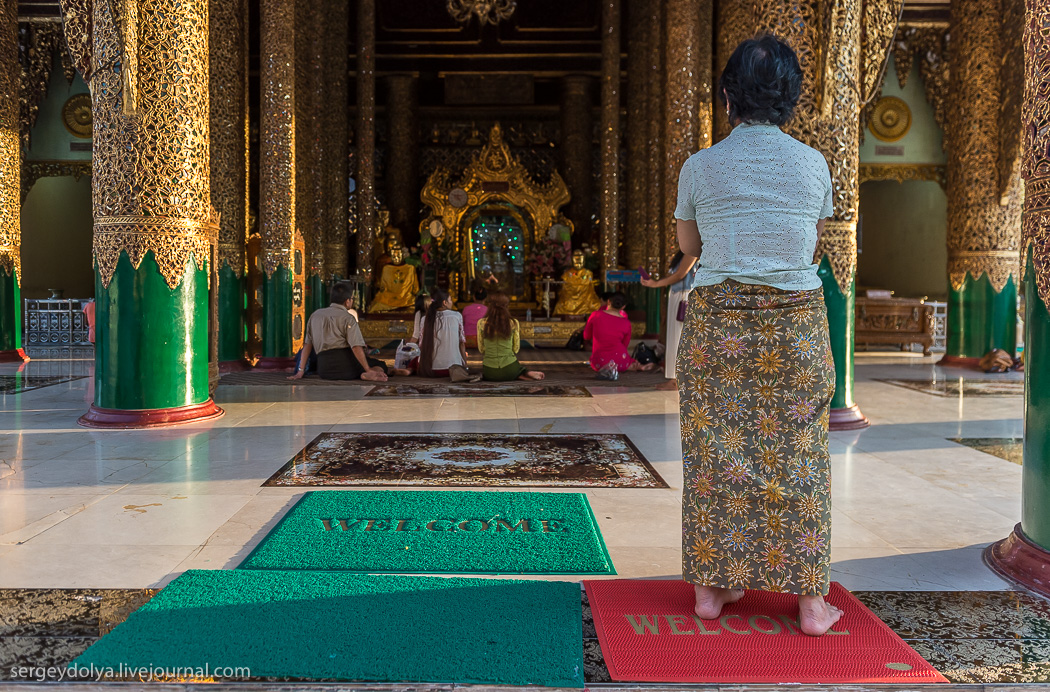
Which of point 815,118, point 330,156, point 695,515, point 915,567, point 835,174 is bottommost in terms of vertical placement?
point 915,567

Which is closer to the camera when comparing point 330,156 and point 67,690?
point 67,690

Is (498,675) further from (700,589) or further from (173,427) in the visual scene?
(173,427)

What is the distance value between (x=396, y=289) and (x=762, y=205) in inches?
461

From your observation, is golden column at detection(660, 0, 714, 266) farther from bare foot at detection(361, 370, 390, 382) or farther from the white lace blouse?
the white lace blouse

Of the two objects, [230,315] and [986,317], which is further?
[986,317]

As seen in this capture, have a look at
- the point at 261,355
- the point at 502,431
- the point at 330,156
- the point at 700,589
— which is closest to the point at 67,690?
the point at 700,589

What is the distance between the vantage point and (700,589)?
217 cm

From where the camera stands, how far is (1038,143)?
101 inches

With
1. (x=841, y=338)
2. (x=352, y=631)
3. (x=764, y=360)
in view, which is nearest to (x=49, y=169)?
(x=841, y=338)

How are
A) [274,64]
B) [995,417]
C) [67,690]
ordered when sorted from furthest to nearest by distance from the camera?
[274,64] → [995,417] → [67,690]

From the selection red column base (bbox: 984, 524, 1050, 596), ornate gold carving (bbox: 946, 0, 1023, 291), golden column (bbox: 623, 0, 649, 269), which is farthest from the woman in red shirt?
red column base (bbox: 984, 524, 1050, 596)

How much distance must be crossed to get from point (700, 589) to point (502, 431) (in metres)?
2.94

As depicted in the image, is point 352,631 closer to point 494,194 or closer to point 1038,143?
point 1038,143

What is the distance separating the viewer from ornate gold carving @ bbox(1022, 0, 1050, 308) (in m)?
2.54
